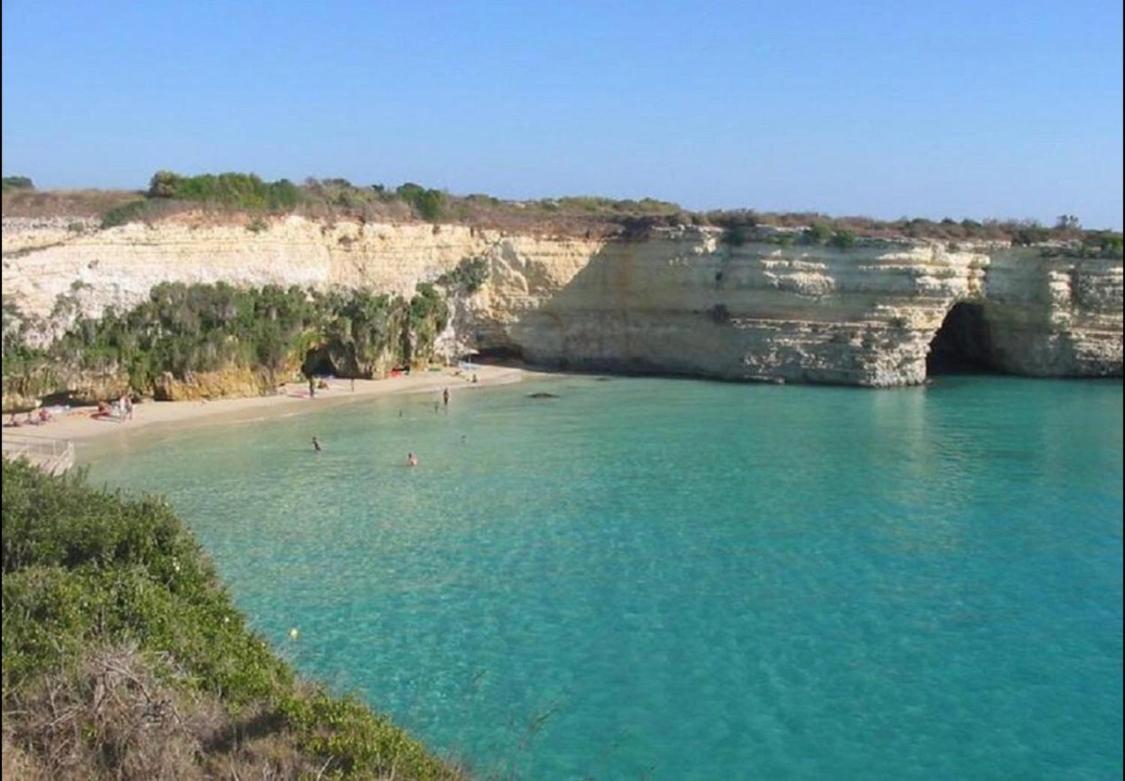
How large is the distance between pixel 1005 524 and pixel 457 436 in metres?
15.6

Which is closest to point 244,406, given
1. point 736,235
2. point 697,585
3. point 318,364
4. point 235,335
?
point 235,335

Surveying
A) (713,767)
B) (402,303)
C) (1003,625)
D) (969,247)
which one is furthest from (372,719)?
(969,247)

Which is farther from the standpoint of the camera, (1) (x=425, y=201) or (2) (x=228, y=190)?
(1) (x=425, y=201)

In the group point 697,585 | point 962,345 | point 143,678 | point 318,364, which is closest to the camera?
point 143,678

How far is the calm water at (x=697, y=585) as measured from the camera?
11.4 metres

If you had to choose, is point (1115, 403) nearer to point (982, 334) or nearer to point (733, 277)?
point (733, 277)

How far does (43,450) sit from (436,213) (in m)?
24.1

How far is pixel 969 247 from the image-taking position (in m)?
41.2

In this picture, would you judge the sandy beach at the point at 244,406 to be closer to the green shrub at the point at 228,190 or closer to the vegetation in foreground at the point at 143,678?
the green shrub at the point at 228,190

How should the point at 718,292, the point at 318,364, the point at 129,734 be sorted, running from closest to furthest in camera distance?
the point at 129,734
the point at 318,364
the point at 718,292

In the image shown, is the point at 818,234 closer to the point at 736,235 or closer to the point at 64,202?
the point at 736,235

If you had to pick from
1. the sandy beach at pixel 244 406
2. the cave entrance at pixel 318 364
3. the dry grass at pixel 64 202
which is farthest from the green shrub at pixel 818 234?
the dry grass at pixel 64 202

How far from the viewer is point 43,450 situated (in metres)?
24.7

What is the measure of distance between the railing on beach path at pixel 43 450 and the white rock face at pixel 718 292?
11121 millimetres
